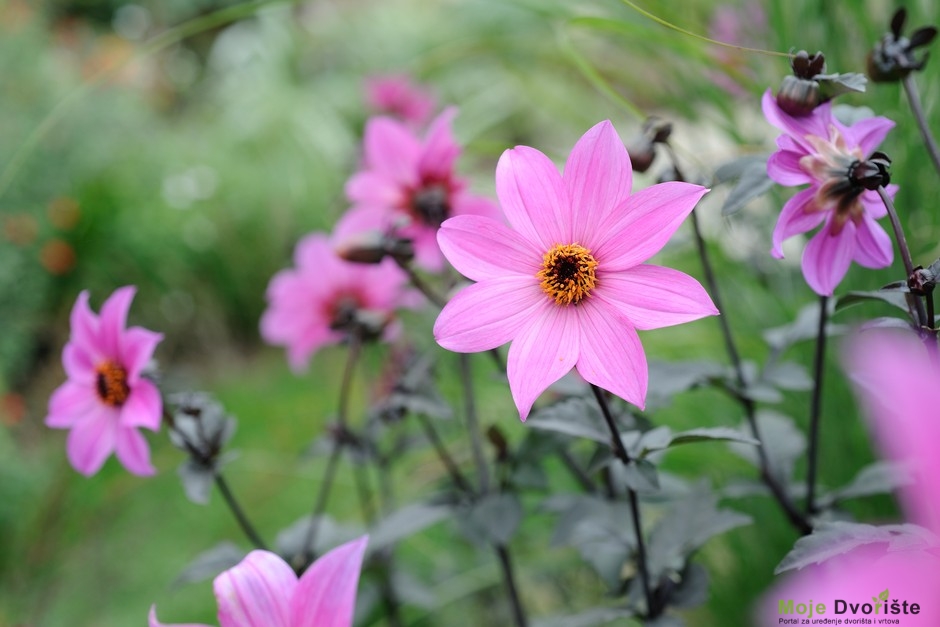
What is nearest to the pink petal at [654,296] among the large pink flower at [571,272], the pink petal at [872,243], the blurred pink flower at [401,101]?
the large pink flower at [571,272]

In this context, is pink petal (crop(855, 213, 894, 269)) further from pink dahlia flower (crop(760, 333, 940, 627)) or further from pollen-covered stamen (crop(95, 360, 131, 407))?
pollen-covered stamen (crop(95, 360, 131, 407))

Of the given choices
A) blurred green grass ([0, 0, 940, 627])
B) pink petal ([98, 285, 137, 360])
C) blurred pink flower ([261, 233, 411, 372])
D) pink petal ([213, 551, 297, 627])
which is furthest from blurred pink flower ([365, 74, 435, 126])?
pink petal ([213, 551, 297, 627])

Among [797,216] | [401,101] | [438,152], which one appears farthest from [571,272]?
[401,101]

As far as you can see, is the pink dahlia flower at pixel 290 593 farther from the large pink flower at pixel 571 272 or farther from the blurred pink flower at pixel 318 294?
the blurred pink flower at pixel 318 294

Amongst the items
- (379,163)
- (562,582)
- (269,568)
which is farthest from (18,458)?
(269,568)

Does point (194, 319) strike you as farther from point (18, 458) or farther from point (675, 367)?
point (675, 367)

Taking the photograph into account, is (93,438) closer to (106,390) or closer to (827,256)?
(106,390)
